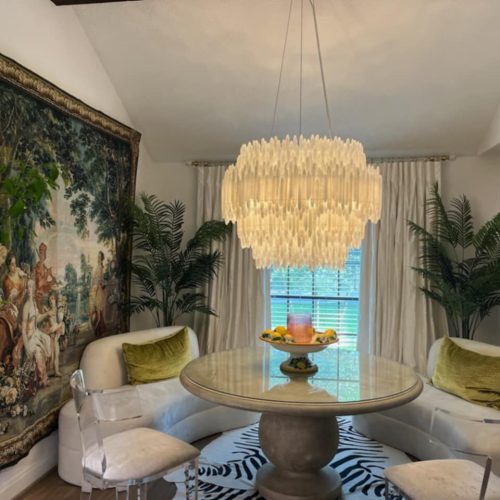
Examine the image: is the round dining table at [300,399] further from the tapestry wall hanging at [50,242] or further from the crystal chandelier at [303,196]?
the tapestry wall hanging at [50,242]

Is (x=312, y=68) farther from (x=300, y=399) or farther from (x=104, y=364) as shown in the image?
(x=104, y=364)

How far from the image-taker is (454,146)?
4129 mm

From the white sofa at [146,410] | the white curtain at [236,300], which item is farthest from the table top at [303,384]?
the white curtain at [236,300]

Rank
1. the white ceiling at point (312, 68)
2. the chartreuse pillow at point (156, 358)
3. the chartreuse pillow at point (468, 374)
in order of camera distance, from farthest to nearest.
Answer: the chartreuse pillow at point (156, 358)
the white ceiling at point (312, 68)
the chartreuse pillow at point (468, 374)

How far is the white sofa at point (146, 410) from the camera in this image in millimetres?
2838

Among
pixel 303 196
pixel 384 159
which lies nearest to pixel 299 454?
pixel 303 196

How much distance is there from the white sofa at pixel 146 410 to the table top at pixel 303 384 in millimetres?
460

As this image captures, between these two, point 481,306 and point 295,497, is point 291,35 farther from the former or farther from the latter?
point 295,497

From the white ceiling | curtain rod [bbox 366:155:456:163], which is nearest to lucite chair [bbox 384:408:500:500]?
the white ceiling

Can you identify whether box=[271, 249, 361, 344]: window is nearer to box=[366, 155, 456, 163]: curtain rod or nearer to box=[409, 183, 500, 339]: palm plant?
box=[409, 183, 500, 339]: palm plant

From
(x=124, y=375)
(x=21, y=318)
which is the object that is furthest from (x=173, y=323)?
(x=21, y=318)

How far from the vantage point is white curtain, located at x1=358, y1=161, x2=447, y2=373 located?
4141mm

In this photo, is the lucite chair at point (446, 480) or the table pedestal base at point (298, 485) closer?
the lucite chair at point (446, 480)

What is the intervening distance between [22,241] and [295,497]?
215cm
